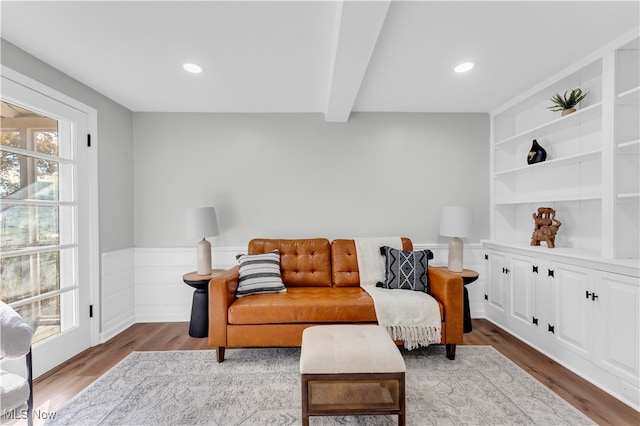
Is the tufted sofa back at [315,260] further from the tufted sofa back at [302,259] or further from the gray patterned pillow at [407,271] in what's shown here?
the gray patterned pillow at [407,271]

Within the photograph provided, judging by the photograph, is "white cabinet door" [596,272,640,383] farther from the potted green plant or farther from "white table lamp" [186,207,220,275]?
"white table lamp" [186,207,220,275]

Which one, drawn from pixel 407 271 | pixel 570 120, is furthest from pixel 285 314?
pixel 570 120

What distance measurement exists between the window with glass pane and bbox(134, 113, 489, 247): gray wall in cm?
93

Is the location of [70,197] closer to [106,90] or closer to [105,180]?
[105,180]

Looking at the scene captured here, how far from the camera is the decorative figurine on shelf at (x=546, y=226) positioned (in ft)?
8.82

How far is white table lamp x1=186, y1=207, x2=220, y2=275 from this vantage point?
2953 mm

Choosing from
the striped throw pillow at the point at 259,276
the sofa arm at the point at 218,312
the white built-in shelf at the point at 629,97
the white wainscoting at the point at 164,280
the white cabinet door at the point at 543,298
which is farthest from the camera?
the white wainscoting at the point at 164,280

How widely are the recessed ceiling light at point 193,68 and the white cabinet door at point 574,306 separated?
3344 mm

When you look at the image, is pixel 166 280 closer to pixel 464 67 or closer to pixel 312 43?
pixel 312 43

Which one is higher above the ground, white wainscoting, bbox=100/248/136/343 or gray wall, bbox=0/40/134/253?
gray wall, bbox=0/40/134/253

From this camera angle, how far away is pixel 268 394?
2.03 metres

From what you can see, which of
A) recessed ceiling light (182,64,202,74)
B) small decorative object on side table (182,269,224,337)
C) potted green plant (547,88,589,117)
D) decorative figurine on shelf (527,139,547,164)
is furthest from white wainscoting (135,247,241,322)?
potted green plant (547,88,589,117)

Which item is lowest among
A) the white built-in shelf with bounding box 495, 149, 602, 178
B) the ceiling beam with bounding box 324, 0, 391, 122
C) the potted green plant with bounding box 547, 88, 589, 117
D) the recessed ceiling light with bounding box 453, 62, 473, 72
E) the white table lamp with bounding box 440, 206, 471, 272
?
the white table lamp with bounding box 440, 206, 471, 272

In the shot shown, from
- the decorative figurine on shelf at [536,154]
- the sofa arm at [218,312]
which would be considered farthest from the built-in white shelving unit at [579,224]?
the sofa arm at [218,312]
